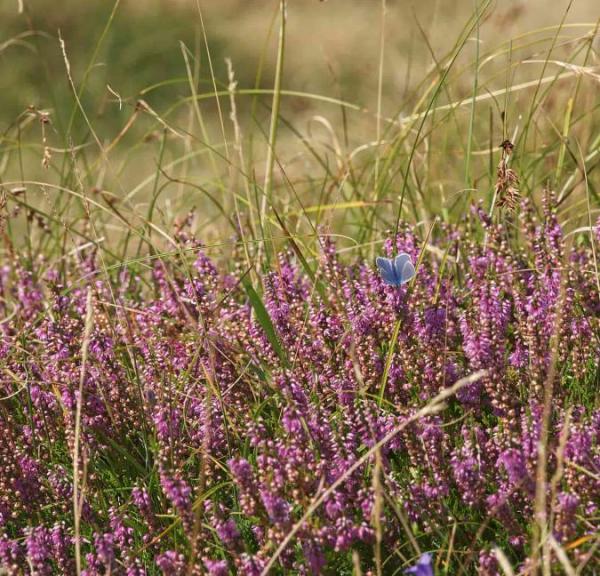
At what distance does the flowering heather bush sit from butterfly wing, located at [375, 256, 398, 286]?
3.4 inches

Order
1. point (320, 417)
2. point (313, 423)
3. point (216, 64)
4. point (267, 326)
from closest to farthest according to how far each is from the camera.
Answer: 1. point (313, 423)
2. point (320, 417)
3. point (267, 326)
4. point (216, 64)

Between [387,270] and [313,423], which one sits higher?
[387,270]

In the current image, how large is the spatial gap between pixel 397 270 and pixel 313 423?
1.62 feet

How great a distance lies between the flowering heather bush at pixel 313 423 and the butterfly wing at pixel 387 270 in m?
0.09

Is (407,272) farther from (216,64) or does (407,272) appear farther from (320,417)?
(216,64)

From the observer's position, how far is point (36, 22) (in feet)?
35.4

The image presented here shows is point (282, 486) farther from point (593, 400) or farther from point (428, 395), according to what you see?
point (593, 400)

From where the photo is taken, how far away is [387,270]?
8.68 ft

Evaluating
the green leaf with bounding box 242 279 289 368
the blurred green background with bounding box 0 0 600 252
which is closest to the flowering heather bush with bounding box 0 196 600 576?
the green leaf with bounding box 242 279 289 368

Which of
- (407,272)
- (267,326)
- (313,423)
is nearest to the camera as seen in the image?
(313,423)

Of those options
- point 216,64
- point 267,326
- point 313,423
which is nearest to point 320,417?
point 313,423

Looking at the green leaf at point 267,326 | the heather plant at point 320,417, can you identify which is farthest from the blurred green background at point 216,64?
the green leaf at point 267,326

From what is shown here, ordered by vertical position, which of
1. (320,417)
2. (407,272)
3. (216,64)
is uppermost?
(407,272)

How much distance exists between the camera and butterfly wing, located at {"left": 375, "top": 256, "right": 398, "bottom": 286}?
2.63m
